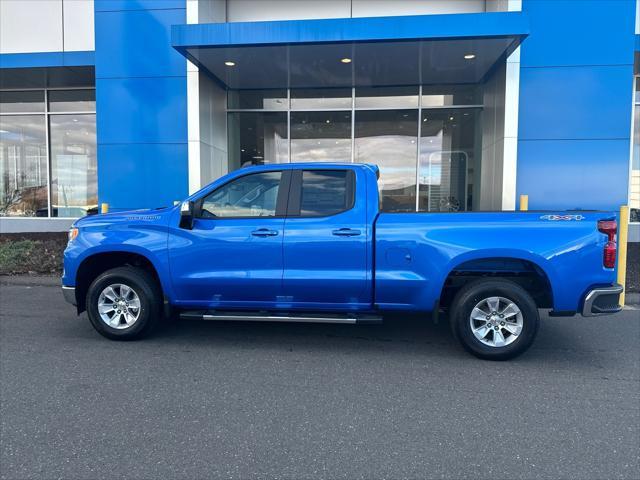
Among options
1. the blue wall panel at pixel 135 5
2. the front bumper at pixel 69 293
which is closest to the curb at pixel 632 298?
the front bumper at pixel 69 293

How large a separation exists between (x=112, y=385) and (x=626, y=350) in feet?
17.0

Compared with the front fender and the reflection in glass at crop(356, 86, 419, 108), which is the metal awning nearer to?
the reflection in glass at crop(356, 86, 419, 108)

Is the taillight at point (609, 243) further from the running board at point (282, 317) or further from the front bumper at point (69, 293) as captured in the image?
the front bumper at point (69, 293)

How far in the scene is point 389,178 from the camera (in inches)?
539

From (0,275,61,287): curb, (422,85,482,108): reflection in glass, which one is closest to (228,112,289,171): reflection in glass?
(422,85,482,108): reflection in glass

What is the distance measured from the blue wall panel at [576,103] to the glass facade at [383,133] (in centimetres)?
241

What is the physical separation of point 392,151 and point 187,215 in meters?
9.47

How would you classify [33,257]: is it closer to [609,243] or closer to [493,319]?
[493,319]

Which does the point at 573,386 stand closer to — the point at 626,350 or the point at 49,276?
the point at 626,350

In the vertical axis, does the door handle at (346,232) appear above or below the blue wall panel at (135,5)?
below

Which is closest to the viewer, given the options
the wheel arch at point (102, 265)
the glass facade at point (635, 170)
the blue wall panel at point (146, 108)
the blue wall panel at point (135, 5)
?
the wheel arch at point (102, 265)

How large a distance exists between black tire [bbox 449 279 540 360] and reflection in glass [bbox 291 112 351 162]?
9.35 metres

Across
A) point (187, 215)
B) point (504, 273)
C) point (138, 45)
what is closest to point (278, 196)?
point (187, 215)

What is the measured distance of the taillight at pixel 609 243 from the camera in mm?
4562
